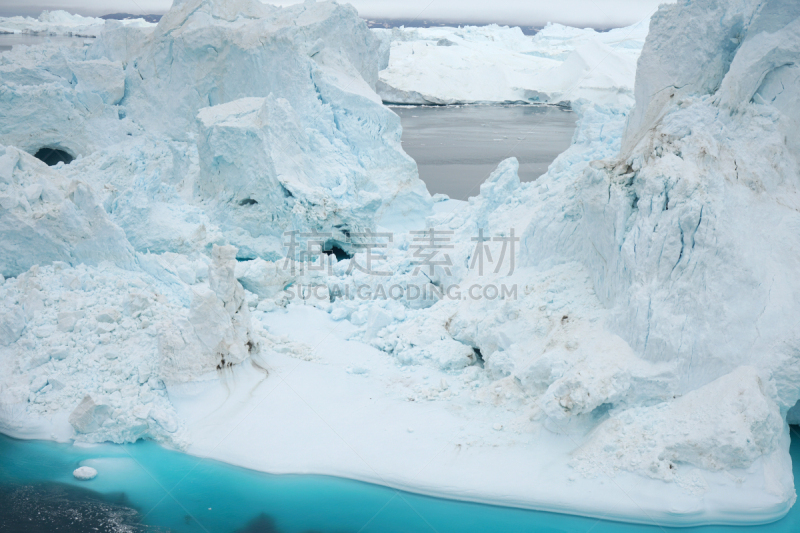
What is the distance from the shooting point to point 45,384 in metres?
4.76

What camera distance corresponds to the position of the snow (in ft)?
13.6

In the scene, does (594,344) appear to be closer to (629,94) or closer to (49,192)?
(49,192)

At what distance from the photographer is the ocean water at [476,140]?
13.2m

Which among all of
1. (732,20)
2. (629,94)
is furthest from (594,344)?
(629,94)

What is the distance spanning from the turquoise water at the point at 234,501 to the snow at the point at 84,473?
0.04 metres

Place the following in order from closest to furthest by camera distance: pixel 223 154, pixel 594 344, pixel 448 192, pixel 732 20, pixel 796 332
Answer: pixel 796 332 < pixel 594 344 < pixel 732 20 < pixel 223 154 < pixel 448 192

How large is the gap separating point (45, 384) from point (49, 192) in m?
2.30

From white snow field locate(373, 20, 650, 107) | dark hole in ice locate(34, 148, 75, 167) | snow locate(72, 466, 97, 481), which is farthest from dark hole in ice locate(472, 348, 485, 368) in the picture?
white snow field locate(373, 20, 650, 107)

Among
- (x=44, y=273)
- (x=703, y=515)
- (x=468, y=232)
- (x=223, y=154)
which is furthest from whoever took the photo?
(x=223, y=154)

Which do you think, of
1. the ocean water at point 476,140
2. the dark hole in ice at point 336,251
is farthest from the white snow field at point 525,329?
the ocean water at point 476,140

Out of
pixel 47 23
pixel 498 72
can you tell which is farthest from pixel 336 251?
pixel 47 23

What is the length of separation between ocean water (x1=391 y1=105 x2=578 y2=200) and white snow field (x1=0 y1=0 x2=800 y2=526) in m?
5.94

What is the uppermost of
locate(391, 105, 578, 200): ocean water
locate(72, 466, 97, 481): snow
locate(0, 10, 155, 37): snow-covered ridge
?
locate(0, 10, 155, 37): snow-covered ridge

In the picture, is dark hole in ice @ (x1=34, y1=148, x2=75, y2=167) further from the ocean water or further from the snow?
the snow
